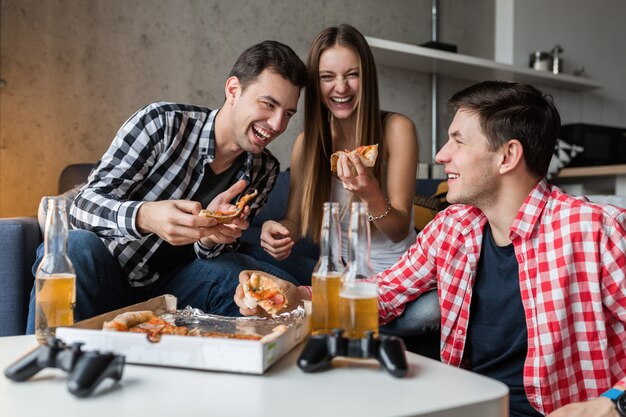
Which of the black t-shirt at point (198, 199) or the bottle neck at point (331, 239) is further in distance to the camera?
the black t-shirt at point (198, 199)

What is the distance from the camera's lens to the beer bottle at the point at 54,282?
107 cm

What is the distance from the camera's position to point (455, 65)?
14.4 feet

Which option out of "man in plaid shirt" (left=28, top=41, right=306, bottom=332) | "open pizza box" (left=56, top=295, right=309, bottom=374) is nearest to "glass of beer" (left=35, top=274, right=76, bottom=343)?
"open pizza box" (left=56, top=295, right=309, bottom=374)

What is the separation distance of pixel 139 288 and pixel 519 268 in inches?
47.0

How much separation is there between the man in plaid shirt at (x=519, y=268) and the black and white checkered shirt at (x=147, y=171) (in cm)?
74

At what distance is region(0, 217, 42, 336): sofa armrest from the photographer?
6.48ft

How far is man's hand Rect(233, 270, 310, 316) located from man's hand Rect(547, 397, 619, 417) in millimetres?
559

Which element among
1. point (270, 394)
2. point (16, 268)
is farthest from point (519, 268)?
point (16, 268)

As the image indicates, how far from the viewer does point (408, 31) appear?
4.53 m

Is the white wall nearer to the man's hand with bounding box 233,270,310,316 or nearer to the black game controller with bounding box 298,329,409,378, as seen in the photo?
the man's hand with bounding box 233,270,310,316

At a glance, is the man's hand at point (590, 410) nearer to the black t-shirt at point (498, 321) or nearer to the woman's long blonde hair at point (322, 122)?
the black t-shirt at point (498, 321)

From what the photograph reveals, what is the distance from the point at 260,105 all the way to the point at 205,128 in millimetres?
210

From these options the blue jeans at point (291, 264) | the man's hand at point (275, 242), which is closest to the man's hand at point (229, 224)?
the man's hand at point (275, 242)

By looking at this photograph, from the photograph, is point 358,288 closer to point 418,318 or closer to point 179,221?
point 179,221
